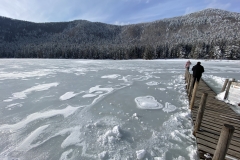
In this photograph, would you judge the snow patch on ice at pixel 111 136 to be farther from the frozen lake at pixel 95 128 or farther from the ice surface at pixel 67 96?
the ice surface at pixel 67 96

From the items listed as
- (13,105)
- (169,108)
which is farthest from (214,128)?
(13,105)

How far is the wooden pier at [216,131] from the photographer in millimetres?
2213

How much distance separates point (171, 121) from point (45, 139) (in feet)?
13.9

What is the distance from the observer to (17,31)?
181250 mm

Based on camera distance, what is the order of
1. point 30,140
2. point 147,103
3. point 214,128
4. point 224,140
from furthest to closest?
point 147,103, point 214,128, point 30,140, point 224,140

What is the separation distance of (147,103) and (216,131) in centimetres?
312

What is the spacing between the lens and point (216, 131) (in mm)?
4223

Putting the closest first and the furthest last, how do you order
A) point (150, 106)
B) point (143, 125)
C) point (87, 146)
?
1. point (87, 146)
2. point (143, 125)
3. point (150, 106)

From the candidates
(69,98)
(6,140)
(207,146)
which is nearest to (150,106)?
(207,146)

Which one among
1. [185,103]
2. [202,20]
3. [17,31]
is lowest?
[185,103]

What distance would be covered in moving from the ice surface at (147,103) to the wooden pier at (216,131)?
5.04ft

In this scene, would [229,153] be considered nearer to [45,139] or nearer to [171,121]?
[171,121]

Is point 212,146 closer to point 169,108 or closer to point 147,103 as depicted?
point 169,108

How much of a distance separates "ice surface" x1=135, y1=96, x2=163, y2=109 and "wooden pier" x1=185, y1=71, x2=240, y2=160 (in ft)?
5.04
